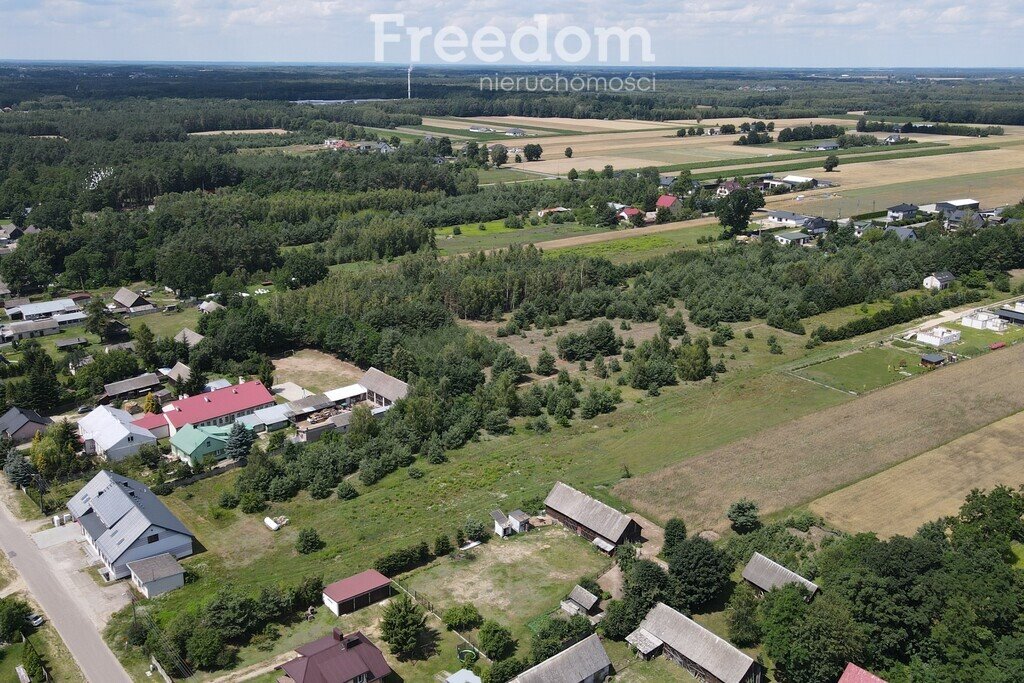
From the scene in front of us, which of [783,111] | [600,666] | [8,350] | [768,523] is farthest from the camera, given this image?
[783,111]

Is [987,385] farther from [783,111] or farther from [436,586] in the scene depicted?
[783,111]

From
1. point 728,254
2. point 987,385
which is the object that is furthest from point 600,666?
point 728,254

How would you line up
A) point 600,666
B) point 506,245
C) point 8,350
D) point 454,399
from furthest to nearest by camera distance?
point 506,245
point 8,350
point 454,399
point 600,666

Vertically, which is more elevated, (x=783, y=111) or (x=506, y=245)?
(x=783, y=111)

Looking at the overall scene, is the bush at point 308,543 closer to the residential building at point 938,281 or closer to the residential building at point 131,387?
the residential building at point 131,387

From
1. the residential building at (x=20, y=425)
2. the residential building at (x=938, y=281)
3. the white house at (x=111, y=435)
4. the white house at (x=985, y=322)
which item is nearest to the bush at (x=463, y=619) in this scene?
the white house at (x=111, y=435)

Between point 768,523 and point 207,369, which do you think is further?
point 207,369

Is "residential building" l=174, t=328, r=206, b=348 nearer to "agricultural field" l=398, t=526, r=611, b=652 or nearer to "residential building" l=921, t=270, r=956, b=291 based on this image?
"agricultural field" l=398, t=526, r=611, b=652
